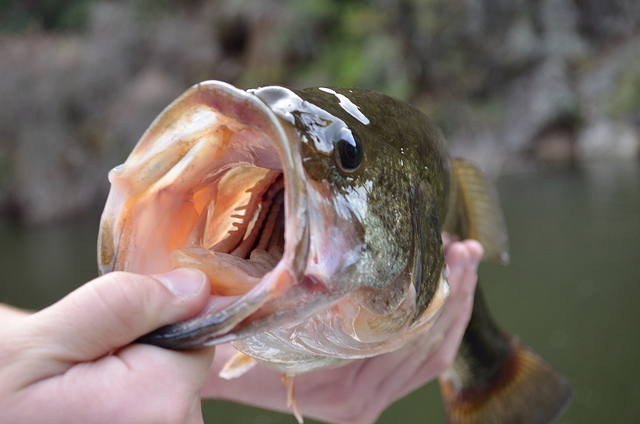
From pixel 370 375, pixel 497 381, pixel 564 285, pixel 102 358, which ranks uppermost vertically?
pixel 102 358

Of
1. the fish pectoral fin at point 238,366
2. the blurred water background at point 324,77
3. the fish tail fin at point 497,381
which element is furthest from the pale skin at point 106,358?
the blurred water background at point 324,77

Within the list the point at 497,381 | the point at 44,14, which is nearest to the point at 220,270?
the point at 497,381

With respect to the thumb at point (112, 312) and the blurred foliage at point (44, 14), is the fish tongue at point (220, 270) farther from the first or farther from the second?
the blurred foliage at point (44, 14)

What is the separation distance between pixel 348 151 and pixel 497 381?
1087 mm

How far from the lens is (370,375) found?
4.05 feet

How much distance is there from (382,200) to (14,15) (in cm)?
1390

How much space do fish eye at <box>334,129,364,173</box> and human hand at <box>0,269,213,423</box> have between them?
0.21 metres

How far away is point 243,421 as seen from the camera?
251 cm

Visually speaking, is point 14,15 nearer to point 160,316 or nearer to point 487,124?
point 487,124

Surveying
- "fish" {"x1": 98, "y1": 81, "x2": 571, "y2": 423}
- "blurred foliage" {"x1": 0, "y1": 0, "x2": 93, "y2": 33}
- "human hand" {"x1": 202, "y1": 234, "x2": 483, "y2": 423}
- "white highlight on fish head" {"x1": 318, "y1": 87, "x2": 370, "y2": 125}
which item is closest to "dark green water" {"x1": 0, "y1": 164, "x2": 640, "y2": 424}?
"human hand" {"x1": 202, "y1": 234, "x2": 483, "y2": 423}

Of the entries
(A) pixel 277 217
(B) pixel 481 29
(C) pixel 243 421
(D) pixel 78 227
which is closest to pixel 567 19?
(B) pixel 481 29

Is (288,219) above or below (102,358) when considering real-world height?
above

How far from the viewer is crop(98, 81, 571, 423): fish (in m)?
0.53

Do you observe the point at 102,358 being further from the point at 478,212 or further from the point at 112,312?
the point at 478,212
